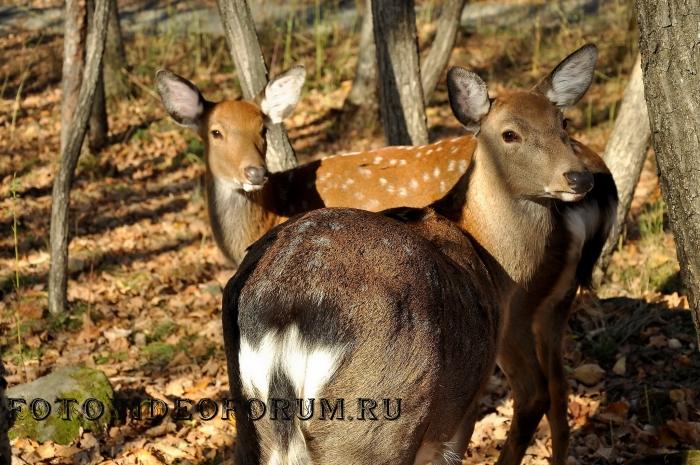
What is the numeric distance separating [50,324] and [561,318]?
12.0 ft

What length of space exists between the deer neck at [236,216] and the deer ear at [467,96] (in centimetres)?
153

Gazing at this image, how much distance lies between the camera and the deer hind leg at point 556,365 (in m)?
5.35

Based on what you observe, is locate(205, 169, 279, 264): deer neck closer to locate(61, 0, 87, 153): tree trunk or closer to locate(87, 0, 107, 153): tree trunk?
locate(61, 0, 87, 153): tree trunk

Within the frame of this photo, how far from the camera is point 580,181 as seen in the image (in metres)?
4.52

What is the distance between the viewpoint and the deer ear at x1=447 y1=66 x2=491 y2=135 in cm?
492

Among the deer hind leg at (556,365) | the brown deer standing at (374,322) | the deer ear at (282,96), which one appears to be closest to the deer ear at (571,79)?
the brown deer standing at (374,322)

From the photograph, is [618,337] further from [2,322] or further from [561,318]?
[2,322]

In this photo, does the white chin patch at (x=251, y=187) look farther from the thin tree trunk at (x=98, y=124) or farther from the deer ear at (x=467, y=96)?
the thin tree trunk at (x=98, y=124)

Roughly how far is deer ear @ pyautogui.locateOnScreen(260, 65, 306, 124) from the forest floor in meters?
1.36

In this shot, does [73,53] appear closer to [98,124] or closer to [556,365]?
[98,124]

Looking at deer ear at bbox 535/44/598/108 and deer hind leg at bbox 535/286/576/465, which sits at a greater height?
deer ear at bbox 535/44/598/108

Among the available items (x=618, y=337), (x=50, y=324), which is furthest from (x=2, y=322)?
(x=618, y=337)

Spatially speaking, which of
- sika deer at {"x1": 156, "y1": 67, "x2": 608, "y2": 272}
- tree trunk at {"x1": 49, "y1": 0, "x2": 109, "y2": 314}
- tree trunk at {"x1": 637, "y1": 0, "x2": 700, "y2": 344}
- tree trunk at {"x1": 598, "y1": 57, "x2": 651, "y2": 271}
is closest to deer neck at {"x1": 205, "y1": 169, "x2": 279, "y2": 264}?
sika deer at {"x1": 156, "y1": 67, "x2": 608, "y2": 272}

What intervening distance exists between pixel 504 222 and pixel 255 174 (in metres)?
1.63
